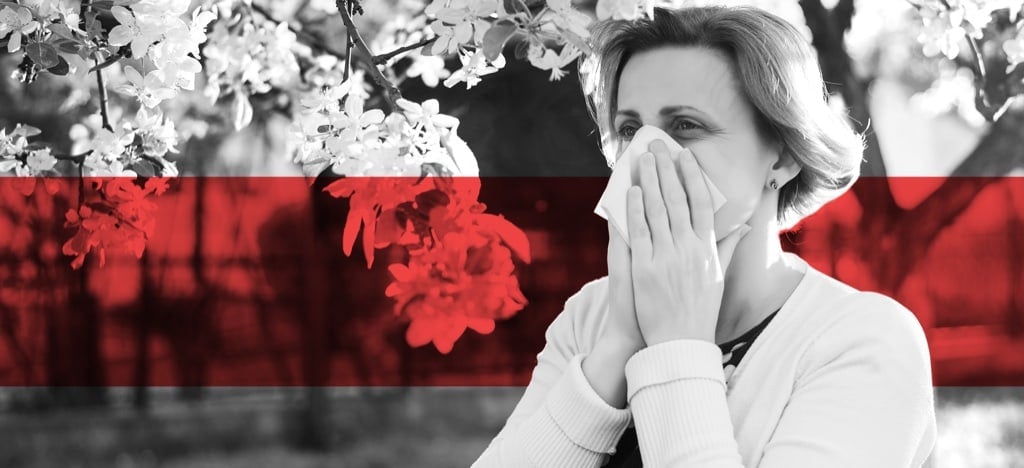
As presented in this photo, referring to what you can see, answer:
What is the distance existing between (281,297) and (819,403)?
354 centimetres

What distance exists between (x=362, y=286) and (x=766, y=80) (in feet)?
10.6

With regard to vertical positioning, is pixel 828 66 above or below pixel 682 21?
below

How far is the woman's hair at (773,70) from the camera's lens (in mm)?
1143

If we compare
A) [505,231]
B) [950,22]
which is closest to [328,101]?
[505,231]

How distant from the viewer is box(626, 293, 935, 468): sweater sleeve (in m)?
0.98

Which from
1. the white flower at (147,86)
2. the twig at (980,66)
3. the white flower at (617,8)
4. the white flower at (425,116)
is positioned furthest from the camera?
the twig at (980,66)

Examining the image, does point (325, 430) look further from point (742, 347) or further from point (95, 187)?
point (742, 347)

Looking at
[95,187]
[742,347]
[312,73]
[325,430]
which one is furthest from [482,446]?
[742,347]

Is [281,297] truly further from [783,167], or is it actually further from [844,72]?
[783,167]

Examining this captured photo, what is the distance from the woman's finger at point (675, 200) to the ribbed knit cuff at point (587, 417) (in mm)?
190

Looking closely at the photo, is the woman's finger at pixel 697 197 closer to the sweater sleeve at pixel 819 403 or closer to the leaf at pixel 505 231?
the sweater sleeve at pixel 819 403

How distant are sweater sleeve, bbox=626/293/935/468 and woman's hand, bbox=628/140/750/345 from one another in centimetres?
3

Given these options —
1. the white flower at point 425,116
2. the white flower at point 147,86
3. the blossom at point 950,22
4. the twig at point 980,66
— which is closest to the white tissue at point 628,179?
the white flower at point 425,116

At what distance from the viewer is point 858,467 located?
98cm
